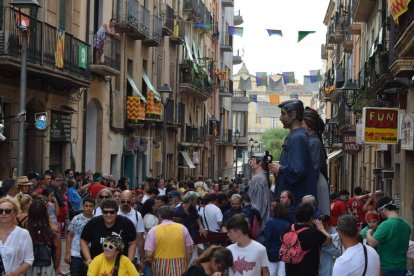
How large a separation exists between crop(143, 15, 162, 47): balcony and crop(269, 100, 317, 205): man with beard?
29469mm

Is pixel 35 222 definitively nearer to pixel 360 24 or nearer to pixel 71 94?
pixel 71 94

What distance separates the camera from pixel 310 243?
31.8 feet

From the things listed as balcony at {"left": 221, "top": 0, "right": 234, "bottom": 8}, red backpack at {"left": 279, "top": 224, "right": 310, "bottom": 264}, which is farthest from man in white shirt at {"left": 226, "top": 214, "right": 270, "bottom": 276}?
balcony at {"left": 221, "top": 0, "right": 234, "bottom": 8}

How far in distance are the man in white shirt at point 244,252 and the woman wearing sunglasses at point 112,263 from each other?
0.97 metres

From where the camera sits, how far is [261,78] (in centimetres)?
6362

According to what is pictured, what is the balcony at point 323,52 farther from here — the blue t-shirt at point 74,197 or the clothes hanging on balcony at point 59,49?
the blue t-shirt at point 74,197

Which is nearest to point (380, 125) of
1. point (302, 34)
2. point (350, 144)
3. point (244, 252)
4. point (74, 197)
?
point (74, 197)

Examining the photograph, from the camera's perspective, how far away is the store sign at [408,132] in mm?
21312

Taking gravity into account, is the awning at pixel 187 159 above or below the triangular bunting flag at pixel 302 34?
below

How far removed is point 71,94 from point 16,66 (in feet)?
22.4

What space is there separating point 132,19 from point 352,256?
90.5ft

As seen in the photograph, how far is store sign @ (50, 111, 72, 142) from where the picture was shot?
92.6ft

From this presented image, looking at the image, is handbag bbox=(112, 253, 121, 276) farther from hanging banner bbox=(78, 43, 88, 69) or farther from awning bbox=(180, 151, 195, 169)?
awning bbox=(180, 151, 195, 169)

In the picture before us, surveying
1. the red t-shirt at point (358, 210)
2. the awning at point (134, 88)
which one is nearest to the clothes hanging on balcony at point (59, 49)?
the red t-shirt at point (358, 210)
